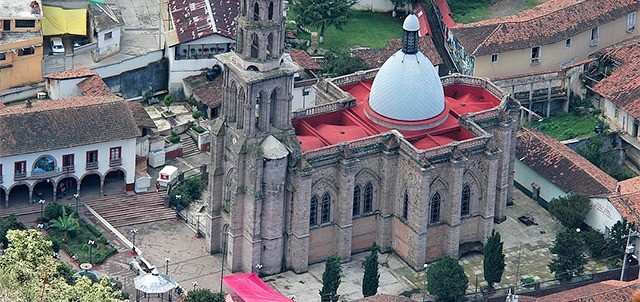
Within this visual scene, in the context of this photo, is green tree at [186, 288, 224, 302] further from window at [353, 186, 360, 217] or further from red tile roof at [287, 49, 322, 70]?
red tile roof at [287, 49, 322, 70]

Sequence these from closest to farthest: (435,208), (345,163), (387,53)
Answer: (345,163)
(435,208)
(387,53)

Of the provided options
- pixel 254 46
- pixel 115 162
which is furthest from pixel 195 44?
pixel 254 46

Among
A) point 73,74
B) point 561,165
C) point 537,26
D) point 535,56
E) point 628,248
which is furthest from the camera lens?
point 535,56

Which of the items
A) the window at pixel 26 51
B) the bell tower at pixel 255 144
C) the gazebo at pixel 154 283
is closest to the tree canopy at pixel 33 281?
the gazebo at pixel 154 283

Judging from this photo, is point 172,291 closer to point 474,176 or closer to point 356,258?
point 356,258

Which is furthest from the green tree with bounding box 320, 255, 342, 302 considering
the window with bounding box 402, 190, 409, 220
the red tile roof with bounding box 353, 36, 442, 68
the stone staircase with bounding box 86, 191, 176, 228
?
the red tile roof with bounding box 353, 36, 442, 68

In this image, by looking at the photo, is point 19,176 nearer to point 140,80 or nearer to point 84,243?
point 84,243

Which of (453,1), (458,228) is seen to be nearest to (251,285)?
(458,228)
